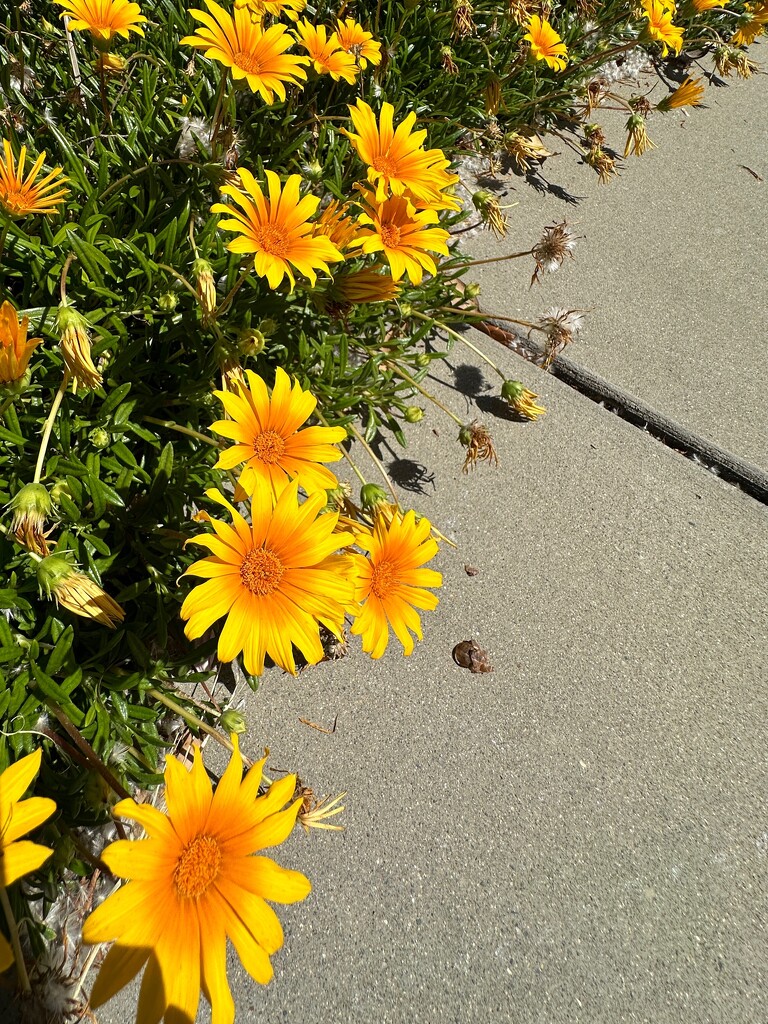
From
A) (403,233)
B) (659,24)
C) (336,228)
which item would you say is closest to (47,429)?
(336,228)

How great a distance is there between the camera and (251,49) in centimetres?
156

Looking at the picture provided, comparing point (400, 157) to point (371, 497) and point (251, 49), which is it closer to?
point (251, 49)

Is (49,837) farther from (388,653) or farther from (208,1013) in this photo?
(388,653)

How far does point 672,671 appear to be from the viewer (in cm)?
189

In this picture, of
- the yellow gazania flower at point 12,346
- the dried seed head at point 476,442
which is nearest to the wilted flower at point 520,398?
the dried seed head at point 476,442

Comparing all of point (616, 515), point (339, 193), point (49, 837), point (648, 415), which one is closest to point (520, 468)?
point (616, 515)

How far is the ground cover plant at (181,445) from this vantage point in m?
0.89

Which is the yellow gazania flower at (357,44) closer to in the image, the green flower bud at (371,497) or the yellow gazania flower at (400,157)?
the yellow gazania flower at (400,157)

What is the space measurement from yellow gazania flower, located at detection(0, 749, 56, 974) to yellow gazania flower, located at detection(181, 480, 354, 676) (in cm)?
32

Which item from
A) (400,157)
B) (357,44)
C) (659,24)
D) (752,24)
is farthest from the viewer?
(752,24)

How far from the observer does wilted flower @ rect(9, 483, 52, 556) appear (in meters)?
1.15

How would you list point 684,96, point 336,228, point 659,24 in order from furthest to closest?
point 684,96 → point 659,24 → point 336,228

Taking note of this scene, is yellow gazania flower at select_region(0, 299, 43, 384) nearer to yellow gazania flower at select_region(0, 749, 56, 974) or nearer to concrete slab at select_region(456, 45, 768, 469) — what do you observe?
yellow gazania flower at select_region(0, 749, 56, 974)

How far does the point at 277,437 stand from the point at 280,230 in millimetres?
458
